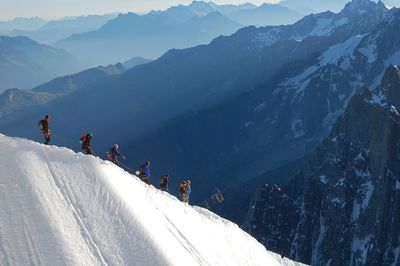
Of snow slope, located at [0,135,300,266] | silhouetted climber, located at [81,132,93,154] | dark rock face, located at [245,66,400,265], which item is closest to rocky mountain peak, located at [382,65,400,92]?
dark rock face, located at [245,66,400,265]

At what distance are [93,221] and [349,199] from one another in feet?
426

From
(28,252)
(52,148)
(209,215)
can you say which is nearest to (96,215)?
(28,252)

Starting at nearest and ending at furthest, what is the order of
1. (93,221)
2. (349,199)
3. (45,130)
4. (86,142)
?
(93,221) < (86,142) < (45,130) < (349,199)

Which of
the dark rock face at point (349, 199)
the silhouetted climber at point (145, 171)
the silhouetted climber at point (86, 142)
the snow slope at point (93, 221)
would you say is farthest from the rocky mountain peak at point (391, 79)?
the silhouetted climber at point (86, 142)

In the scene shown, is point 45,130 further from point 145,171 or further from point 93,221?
point 93,221

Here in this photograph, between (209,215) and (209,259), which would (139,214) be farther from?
(209,215)

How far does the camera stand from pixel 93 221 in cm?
3441

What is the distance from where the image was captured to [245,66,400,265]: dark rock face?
144 metres

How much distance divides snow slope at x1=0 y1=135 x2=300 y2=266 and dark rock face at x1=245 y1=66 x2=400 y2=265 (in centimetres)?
10505

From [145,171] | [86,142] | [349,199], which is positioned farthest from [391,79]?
[86,142]

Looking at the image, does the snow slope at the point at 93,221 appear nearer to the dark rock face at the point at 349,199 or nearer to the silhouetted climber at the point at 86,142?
the silhouetted climber at the point at 86,142

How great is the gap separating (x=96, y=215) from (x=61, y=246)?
404 cm

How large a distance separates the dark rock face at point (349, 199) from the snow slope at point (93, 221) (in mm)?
105047

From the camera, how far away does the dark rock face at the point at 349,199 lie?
144 metres
